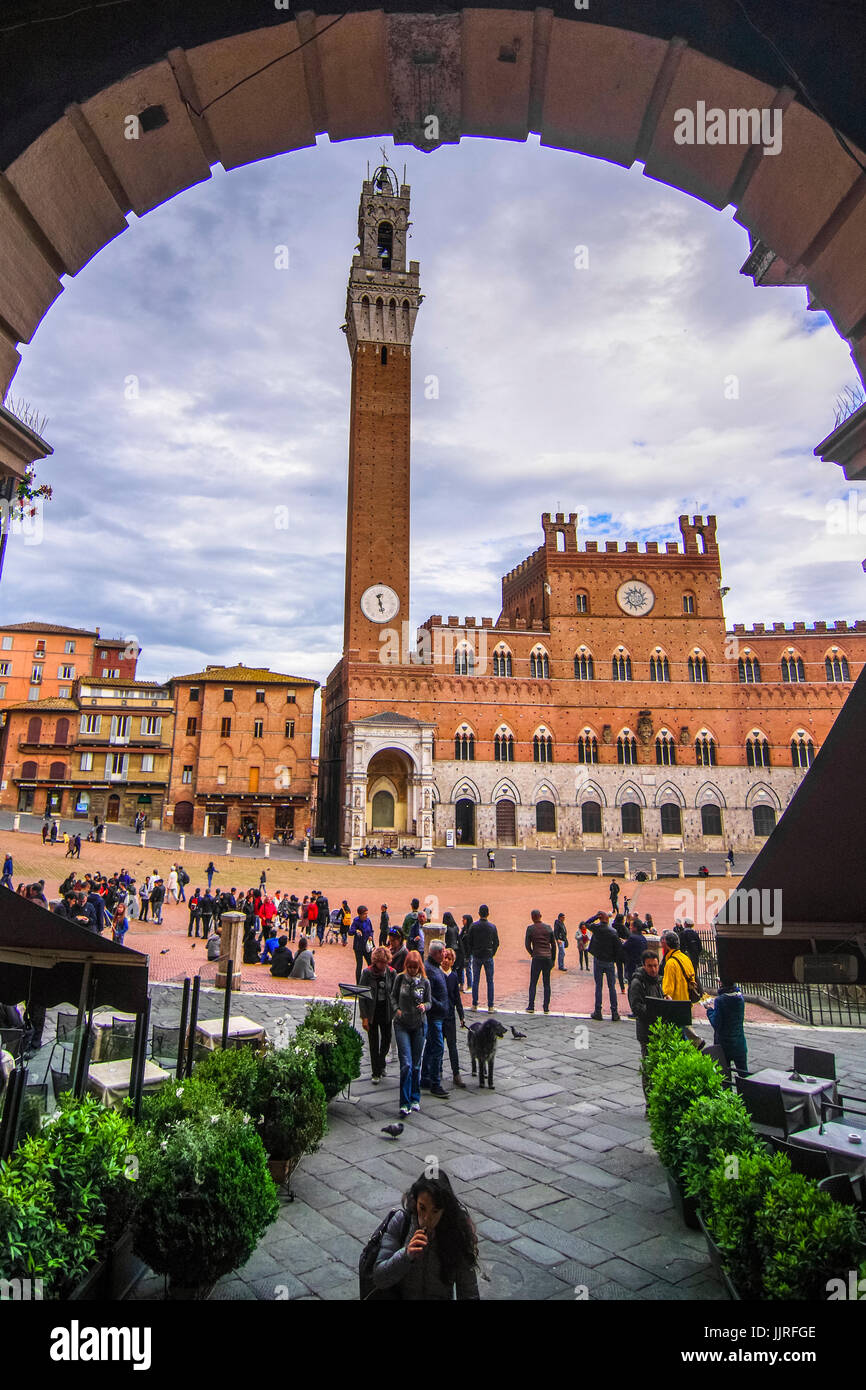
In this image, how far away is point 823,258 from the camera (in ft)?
10.3

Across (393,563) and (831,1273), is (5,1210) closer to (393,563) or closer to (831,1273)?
(831,1273)

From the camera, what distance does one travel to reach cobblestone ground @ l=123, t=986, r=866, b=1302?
11.2 feet

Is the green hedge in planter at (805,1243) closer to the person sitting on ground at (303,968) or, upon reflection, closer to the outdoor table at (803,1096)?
the outdoor table at (803,1096)

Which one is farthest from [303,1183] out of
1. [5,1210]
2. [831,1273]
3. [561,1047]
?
[561,1047]

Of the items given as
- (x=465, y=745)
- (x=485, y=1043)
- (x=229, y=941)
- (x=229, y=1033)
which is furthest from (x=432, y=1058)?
(x=465, y=745)

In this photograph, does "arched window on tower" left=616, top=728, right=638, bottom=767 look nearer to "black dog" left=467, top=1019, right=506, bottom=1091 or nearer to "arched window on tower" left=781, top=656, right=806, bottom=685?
"arched window on tower" left=781, top=656, right=806, bottom=685

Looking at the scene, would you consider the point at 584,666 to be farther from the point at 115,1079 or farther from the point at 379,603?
the point at 115,1079

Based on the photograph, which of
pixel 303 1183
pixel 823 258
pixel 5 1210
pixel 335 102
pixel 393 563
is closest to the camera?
pixel 5 1210

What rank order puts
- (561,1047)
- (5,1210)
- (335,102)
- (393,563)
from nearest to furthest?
(5,1210) < (335,102) < (561,1047) < (393,563)

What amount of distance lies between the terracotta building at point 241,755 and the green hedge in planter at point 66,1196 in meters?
35.8

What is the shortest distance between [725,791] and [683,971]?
113ft

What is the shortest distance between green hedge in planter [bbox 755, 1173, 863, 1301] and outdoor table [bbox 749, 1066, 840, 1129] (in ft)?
7.08

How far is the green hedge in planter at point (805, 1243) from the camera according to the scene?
7.73 feet

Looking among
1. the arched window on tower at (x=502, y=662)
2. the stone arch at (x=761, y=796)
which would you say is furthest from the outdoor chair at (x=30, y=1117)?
the stone arch at (x=761, y=796)
